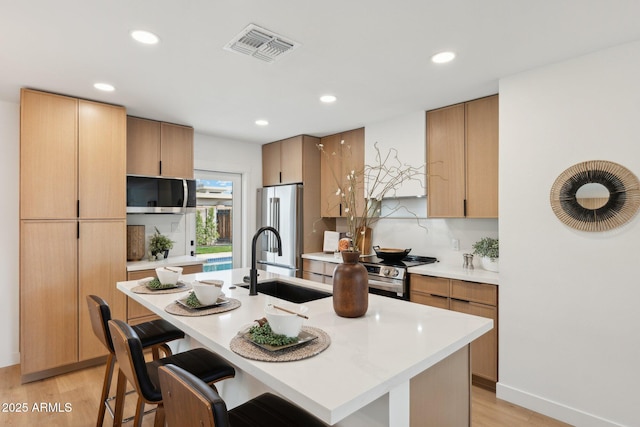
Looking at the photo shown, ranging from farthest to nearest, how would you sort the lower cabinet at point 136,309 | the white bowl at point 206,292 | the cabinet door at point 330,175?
the cabinet door at point 330,175
the lower cabinet at point 136,309
the white bowl at point 206,292

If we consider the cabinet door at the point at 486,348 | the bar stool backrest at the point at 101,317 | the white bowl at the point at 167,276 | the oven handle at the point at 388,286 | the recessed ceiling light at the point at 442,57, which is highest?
the recessed ceiling light at the point at 442,57

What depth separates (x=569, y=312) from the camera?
2.37 m

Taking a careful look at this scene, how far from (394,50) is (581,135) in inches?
54.1

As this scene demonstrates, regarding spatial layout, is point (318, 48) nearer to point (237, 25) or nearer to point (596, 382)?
point (237, 25)

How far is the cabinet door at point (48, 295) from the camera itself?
9.59ft

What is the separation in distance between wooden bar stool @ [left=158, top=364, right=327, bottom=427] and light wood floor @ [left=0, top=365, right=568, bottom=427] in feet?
4.89

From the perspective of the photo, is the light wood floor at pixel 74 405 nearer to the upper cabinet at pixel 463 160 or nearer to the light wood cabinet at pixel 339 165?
the upper cabinet at pixel 463 160

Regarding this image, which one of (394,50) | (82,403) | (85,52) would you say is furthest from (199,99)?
(82,403)

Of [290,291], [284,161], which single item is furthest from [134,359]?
[284,161]

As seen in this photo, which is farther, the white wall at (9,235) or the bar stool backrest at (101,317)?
the white wall at (9,235)

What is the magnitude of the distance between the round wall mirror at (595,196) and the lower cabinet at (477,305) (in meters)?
0.79

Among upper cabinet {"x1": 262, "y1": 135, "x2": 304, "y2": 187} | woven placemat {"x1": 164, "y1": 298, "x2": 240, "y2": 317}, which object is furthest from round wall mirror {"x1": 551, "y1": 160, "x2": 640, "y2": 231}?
upper cabinet {"x1": 262, "y1": 135, "x2": 304, "y2": 187}

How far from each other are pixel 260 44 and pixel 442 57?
3.95 ft

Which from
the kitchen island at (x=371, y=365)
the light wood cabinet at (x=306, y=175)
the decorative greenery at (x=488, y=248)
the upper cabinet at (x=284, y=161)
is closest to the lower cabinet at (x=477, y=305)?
the decorative greenery at (x=488, y=248)
